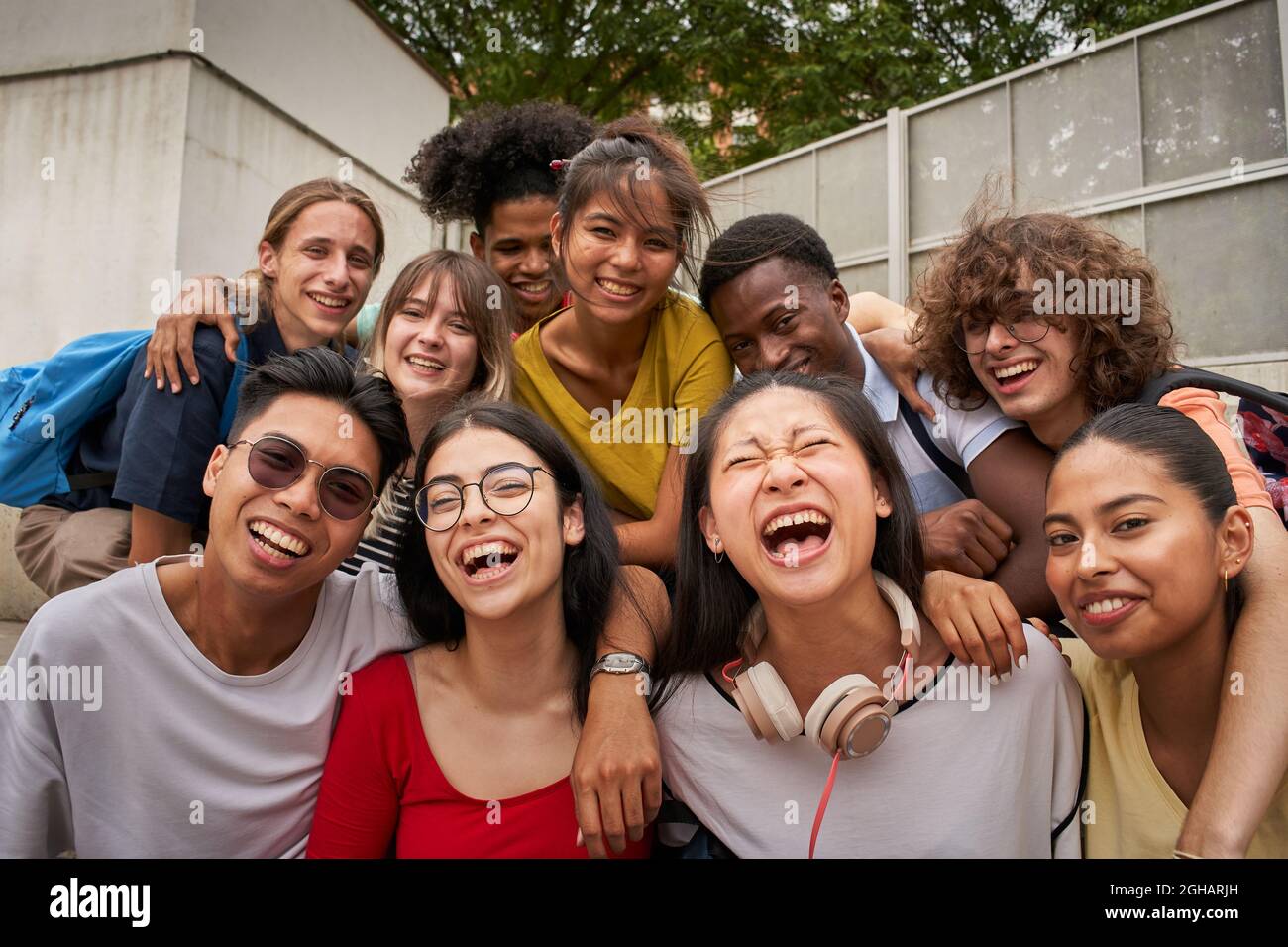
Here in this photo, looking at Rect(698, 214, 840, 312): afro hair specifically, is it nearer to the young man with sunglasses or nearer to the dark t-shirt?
the young man with sunglasses

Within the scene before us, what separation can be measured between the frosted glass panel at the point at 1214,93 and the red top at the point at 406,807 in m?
8.30

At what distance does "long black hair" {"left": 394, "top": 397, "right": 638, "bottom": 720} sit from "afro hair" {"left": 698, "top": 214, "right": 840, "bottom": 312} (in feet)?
4.20

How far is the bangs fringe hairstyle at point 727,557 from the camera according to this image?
2.83 meters

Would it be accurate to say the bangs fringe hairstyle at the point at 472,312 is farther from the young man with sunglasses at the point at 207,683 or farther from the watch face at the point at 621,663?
the watch face at the point at 621,663

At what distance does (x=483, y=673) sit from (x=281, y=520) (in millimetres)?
758

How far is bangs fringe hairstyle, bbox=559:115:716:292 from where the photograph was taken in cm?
366

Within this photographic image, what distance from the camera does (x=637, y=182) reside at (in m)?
3.66

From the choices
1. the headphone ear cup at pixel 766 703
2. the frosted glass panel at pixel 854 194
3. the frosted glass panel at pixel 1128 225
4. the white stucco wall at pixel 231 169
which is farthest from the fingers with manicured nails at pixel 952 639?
the frosted glass panel at pixel 854 194

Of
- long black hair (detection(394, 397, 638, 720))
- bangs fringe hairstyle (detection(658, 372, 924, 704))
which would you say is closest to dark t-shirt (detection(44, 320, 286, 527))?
long black hair (detection(394, 397, 638, 720))

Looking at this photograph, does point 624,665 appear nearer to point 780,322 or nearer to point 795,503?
point 795,503

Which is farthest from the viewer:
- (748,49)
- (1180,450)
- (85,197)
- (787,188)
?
(748,49)

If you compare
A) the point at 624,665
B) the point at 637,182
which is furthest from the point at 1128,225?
the point at 624,665

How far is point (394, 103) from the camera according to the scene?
951cm
